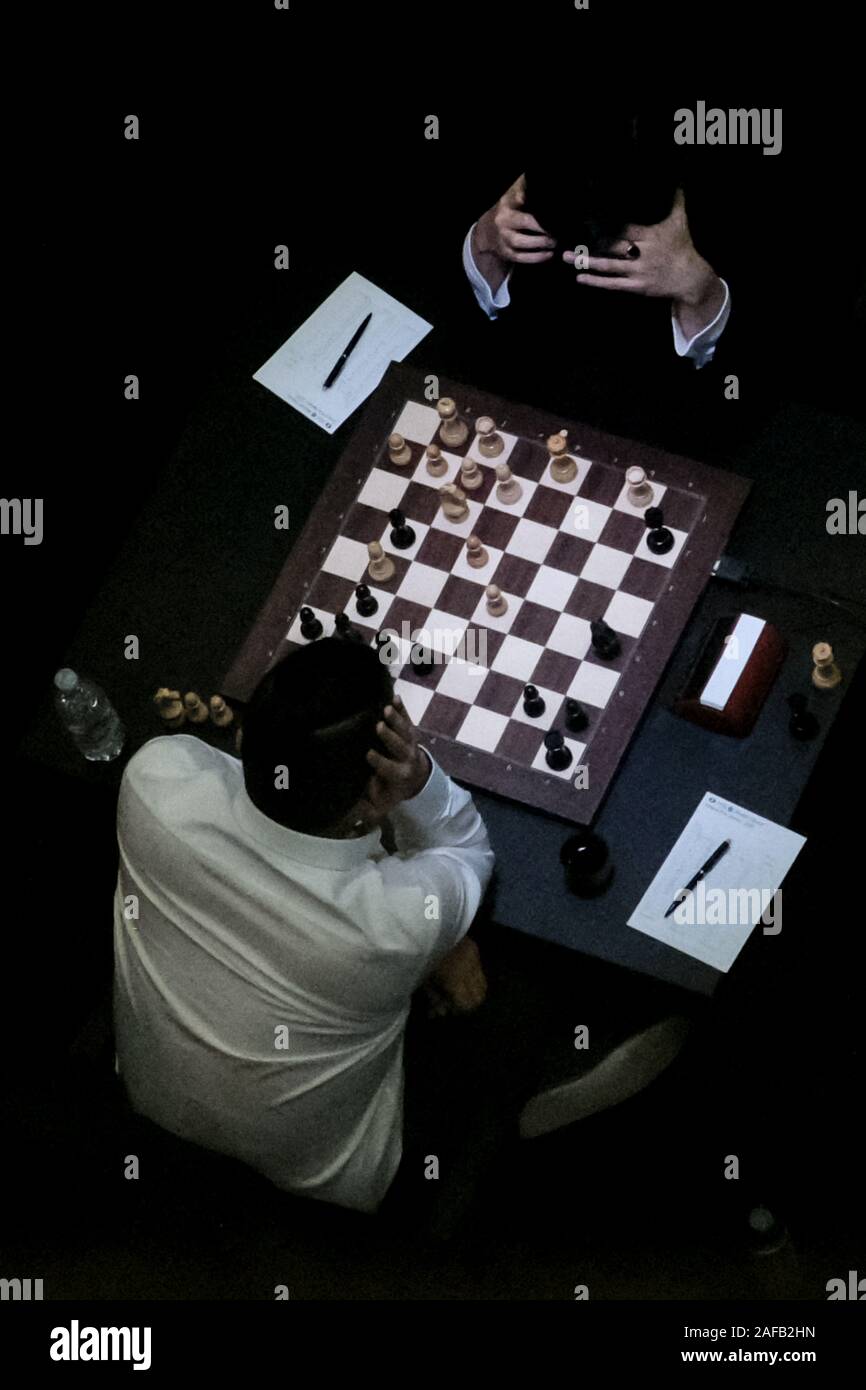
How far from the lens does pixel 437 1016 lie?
9.36 ft

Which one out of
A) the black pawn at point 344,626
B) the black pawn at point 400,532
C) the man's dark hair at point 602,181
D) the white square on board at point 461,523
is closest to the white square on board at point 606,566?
the white square on board at point 461,523

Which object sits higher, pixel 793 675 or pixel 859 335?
pixel 859 335

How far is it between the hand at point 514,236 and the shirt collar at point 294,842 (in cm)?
139

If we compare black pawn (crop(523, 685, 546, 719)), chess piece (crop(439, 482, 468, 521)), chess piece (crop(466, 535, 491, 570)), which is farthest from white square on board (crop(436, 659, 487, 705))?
chess piece (crop(439, 482, 468, 521))

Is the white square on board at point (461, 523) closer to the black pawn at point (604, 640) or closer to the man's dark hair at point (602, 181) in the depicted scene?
the black pawn at point (604, 640)

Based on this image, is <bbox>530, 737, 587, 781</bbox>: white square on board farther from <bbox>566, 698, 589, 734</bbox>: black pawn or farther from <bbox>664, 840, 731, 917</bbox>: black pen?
<bbox>664, 840, 731, 917</bbox>: black pen

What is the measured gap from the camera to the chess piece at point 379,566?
2922 millimetres

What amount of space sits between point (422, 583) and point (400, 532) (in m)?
0.11

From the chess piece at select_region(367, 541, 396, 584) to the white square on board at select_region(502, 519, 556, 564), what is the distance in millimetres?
239

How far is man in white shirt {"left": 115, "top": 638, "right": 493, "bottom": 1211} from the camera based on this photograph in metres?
2.30

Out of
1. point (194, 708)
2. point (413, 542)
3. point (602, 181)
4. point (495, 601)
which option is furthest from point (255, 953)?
point (602, 181)
